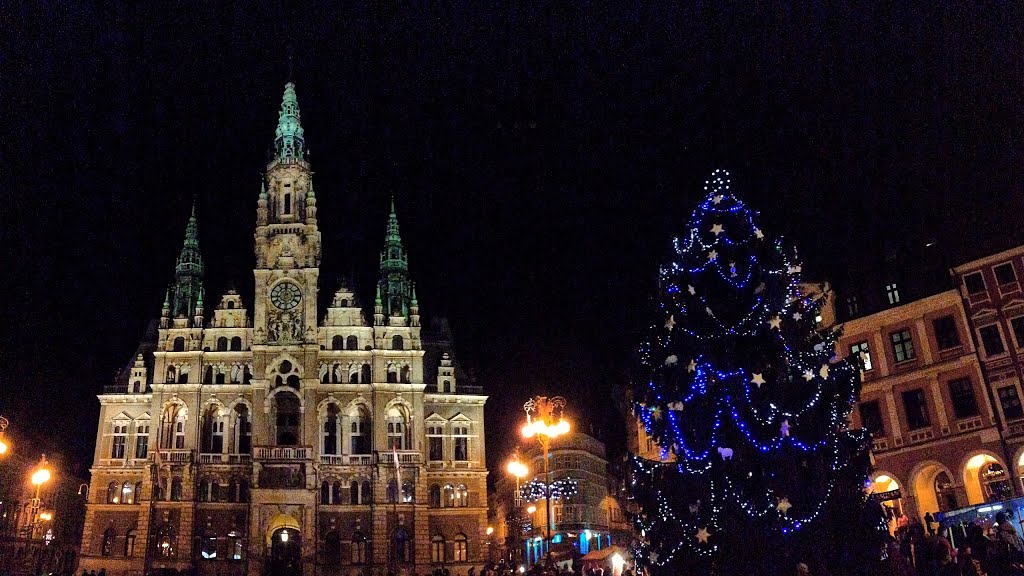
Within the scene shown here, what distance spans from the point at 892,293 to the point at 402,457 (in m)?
34.1

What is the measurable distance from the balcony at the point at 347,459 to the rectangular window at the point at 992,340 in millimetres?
38900

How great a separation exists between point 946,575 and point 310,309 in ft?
170

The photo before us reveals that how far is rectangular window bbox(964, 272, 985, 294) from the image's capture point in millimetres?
38125

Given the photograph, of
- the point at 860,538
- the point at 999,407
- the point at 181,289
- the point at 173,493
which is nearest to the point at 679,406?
the point at 860,538

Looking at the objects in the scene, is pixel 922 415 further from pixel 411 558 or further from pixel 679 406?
pixel 411 558

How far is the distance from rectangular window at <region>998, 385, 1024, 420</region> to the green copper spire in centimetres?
5020

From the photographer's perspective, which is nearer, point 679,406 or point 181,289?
point 679,406

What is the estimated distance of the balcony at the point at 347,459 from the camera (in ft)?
198

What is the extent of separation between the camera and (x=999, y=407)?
36750 millimetres

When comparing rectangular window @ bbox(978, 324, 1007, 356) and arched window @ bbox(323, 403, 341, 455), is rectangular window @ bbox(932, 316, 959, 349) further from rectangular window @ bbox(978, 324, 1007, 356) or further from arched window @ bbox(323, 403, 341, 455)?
arched window @ bbox(323, 403, 341, 455)

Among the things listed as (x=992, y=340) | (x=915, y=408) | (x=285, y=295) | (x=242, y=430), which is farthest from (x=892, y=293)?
(x=242, y=430)

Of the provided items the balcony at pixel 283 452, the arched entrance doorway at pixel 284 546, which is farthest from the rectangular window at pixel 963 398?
the arched entrance doorway at pixel 284 546

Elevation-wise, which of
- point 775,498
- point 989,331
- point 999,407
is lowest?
point 775,498

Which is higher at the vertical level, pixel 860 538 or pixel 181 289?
pixel 181 289
